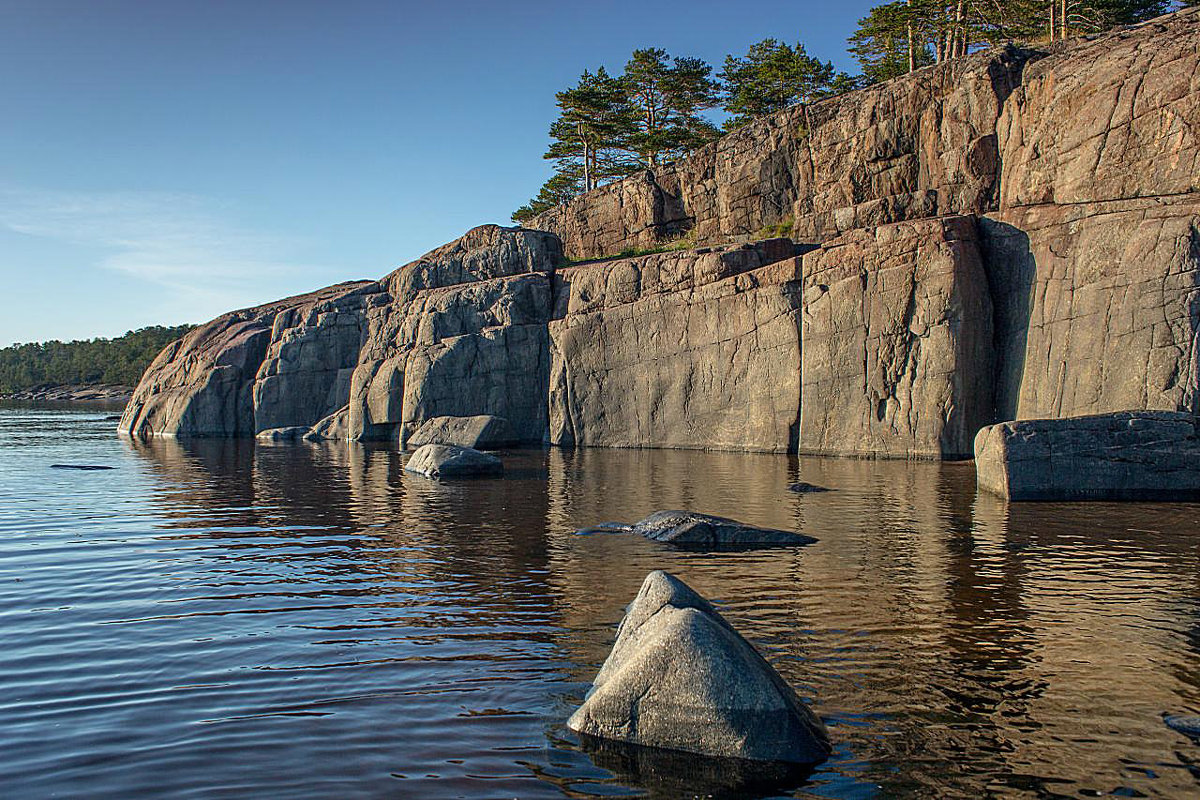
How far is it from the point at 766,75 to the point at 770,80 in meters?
0.84

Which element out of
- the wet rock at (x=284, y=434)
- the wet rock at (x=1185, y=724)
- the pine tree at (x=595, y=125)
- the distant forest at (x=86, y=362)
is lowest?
the wet rock at (x=1185, y=724)

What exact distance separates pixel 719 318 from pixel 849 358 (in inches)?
230

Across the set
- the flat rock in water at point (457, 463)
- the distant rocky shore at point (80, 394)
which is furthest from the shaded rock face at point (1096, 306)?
the distant rocky shore at point (80, 394)

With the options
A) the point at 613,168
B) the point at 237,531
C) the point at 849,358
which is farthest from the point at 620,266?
the point at 613,168

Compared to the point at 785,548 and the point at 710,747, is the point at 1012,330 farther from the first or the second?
Answer: the point at 710,747

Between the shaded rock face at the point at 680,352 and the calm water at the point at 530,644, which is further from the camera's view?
the shaded rock face at the point at 680,352

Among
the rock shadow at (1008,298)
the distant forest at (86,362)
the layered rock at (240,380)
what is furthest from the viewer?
the distant forest at (86,362)

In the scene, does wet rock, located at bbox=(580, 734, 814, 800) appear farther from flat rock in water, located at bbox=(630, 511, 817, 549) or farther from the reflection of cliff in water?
flat rock in water, located at bbox=(630, 511, 817, 549)

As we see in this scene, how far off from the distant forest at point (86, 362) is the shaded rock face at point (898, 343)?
104 metres

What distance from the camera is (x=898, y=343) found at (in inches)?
1074

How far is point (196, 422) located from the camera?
48.0 m

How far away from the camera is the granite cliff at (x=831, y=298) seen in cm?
2367

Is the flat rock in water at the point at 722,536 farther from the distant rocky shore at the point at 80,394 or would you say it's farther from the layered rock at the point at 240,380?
the distant rocky shore at the point at 80,394

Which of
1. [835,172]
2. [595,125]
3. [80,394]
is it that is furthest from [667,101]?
[80,394]
